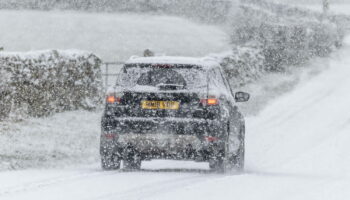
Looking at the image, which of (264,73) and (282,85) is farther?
(264,73)

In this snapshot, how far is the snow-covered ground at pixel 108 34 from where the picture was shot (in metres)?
54.2

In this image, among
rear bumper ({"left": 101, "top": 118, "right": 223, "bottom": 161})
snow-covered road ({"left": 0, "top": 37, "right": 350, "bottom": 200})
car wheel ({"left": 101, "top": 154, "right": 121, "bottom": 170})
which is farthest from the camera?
car wheel ({"left": 101, "top": 154, "right": 121, "bottom": 170})

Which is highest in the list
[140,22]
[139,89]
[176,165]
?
[140,22]

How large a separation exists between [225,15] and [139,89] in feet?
166

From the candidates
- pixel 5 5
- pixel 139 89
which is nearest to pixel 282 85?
pixel 139 89

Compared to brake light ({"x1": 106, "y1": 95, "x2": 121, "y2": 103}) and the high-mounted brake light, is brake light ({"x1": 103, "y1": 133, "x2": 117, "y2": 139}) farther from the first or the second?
the high-mounted brake light

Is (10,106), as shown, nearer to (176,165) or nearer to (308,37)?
(176,165)

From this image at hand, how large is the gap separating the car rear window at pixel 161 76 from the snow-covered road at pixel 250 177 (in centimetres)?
132

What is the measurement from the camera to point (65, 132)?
22.1 meters

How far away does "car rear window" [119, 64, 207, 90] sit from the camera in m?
14.5

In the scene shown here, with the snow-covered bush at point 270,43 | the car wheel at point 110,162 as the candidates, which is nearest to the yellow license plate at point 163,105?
the car wheel at point 110,162

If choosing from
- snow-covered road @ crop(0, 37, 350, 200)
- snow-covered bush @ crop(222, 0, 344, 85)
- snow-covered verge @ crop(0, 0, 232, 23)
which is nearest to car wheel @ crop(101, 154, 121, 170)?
snow-covered road @ crop(0, 37, 350, 200)

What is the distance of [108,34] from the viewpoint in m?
61.3

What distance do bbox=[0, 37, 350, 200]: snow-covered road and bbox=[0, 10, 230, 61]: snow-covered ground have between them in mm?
27030
